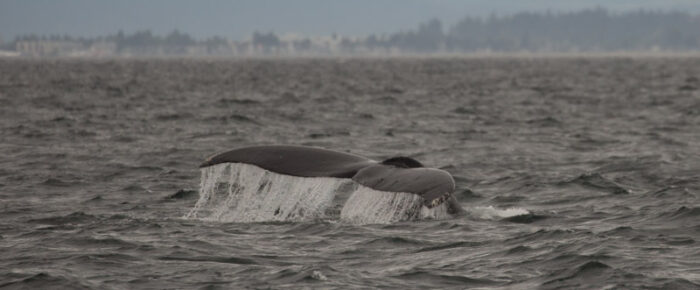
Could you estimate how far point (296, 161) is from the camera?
10523 mm

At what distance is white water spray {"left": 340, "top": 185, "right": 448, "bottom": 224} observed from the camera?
10938 millimetres

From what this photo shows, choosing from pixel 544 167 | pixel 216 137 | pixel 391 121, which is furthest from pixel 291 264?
pixel 391 121

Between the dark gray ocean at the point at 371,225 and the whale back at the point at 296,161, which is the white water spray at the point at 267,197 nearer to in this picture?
the whale back at the point at 296,161

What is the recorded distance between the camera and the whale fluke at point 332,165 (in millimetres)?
9742

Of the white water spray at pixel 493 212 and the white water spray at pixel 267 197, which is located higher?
the white water spray at pixel 267 197

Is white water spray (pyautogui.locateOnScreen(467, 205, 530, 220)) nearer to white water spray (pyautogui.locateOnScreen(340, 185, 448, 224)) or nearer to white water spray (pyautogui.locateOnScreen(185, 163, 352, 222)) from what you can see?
white water spray (pyautogui.locateOnScreen(340, 185, 448, 224))

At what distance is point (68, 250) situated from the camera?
1091cm

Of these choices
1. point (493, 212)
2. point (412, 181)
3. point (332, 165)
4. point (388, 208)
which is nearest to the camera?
point (412, 181)

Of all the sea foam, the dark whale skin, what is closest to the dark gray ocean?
the sea foam

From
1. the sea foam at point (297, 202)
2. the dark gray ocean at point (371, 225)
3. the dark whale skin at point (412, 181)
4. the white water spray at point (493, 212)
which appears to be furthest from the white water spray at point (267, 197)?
the white water spray at point (493, 212)

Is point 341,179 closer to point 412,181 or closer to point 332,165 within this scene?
point 332,165

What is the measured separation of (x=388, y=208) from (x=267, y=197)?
1246 millimetres

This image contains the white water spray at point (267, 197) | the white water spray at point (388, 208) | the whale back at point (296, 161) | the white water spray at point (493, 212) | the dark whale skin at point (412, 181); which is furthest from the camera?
the white water spray at point (493, 212)

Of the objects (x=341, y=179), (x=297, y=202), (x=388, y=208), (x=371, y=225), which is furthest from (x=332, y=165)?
(x=297, y=202)
